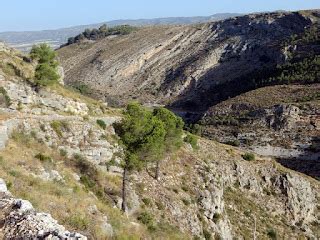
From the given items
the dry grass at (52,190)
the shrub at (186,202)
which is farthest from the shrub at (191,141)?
the dry grass at (52,190)

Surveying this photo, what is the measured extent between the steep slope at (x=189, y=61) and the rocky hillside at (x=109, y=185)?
7798 cm

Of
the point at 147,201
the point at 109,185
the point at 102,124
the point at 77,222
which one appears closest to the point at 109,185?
the point at 109,185

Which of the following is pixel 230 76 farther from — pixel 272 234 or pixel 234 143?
pixel 272 234

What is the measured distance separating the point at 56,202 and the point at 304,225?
33688mm

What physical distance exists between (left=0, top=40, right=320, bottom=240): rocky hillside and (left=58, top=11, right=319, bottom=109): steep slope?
78.0m

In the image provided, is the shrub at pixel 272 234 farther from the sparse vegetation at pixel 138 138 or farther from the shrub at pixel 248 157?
the sparse vegetation at pixel 138 138

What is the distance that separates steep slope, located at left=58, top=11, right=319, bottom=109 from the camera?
140 meters

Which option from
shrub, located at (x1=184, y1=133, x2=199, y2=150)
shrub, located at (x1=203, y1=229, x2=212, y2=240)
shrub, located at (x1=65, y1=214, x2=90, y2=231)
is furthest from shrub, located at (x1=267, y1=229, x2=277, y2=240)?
shrub, located at (x1=65, y1=214, x2=90, y2=231)

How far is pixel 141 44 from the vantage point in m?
179

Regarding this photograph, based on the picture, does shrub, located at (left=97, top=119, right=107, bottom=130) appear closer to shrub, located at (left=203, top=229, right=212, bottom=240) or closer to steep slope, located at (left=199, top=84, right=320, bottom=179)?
shrub, located at (left=203, top=229, right=212, bottom=240)

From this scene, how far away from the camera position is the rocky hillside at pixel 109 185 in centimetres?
1955

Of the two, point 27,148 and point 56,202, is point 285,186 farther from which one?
point 56,202

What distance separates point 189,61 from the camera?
16212cm

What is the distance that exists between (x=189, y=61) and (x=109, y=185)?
13104 centimetres
